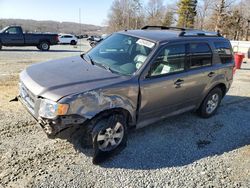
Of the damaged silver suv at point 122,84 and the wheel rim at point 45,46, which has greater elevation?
the damaged silver suv at point 122,84

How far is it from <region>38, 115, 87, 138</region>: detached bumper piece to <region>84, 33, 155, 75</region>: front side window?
110 cm

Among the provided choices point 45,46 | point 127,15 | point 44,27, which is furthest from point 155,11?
point 45,46

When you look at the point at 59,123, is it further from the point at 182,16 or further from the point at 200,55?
the point at 182,16

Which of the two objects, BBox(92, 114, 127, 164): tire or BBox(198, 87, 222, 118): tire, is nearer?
BBox(92, 114, 127, 164): tire

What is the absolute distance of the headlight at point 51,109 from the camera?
10.4 feet

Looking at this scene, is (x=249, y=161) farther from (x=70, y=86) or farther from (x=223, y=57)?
(x=70, y=86)

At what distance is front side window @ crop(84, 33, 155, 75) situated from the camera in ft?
13.4

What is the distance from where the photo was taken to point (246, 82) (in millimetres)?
9922

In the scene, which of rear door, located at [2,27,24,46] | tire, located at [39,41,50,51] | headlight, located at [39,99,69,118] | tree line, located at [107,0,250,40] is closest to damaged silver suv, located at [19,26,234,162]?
headlight, located at [39,99,69,118]

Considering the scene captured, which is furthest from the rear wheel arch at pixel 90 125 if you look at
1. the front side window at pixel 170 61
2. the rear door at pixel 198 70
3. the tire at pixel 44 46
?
the tire at pixel 44 46

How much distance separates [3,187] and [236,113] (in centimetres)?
521

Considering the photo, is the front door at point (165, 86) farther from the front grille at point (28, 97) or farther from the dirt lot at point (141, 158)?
the front grille at point (28, 97)

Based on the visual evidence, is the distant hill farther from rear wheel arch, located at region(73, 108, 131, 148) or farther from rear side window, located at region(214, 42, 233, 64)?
rear wheel arch, located at region(73, 108, 131, 148)

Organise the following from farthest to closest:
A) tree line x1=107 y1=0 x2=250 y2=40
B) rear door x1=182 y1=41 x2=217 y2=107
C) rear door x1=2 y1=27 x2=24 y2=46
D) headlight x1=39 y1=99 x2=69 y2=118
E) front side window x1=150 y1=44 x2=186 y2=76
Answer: tree line x1=107 y1=0 x2=250 y2=40, rear door x1=2 y1=27 x2=24 y2=46, rear door x1=182 y1=41 x2=217 y2=107, front side window x1=150 y1=44 x2=186 y2=76, headlight x1=39 y1=99 x2=69 y2=118
